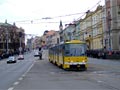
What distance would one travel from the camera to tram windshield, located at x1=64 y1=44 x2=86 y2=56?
41.4 meters

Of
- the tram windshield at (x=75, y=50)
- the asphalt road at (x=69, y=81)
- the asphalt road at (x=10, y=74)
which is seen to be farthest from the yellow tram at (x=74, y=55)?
the asphalt road at (x=69, y=81)

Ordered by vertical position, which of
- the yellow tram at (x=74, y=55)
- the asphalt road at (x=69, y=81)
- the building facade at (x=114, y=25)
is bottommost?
the asphalt road at (x=69, y=81)

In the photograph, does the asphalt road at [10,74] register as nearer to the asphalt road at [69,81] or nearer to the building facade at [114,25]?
the asphalt road at [69,81]

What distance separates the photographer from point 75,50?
4169 cm

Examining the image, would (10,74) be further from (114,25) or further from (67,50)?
(114,25)

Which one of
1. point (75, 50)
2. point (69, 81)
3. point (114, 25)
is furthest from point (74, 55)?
point (114, 25)

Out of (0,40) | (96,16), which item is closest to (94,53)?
(96,16)

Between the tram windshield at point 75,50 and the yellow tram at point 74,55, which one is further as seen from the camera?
the tram windshield at point 75,50

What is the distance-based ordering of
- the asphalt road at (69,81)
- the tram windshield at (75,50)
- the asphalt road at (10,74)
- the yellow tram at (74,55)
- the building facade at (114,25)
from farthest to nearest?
the building facade at (114,25)
the tram windshield at (75,50)
the yellow tram at (74,55)
the asphalt road at (10,74)
the asphalt road at (69,81)

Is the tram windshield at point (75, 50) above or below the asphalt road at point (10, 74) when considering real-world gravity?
above

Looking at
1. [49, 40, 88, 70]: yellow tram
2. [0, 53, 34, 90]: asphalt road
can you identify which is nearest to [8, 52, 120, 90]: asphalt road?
[0, 53, 34, 90]: asphalt road

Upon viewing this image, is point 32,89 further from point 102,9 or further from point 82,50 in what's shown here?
point 102,9

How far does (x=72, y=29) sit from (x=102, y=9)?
172 ft

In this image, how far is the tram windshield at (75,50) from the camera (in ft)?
136
